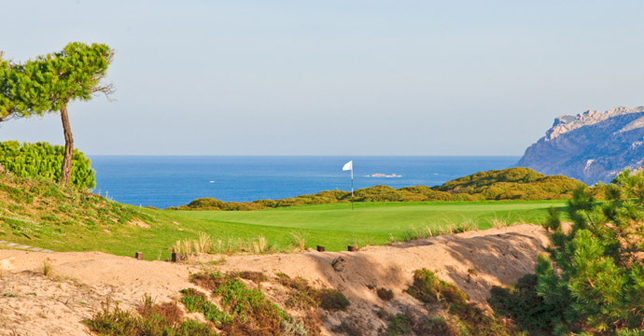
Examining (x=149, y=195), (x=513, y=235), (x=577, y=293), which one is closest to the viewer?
(x=577, y=293)

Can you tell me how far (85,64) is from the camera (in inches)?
793

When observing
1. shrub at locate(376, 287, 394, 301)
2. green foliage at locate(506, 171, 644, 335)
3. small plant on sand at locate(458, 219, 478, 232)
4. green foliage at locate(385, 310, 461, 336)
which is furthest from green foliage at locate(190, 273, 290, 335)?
small plant on sand at locate(458, 219, 478, 232)

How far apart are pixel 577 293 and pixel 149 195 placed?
10781 centimetres

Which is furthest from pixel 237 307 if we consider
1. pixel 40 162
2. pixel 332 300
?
pixel 40 162

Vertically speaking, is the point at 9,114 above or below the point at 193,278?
above

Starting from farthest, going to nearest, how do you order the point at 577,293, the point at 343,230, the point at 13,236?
the point at 343,230, the point at 13,236, the point at 577,293

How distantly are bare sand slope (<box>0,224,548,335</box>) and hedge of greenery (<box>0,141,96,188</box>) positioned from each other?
12.7 metres

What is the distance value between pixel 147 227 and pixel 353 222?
23.9 ft

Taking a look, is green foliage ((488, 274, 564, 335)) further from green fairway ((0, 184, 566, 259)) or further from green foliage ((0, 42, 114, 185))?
green foliage ((0, 42, 114, 185))

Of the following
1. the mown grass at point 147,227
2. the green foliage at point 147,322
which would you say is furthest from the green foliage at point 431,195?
the green foliage at point 147,322

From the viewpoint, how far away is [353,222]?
20.9 m

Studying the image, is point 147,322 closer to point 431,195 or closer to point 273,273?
point 273,273

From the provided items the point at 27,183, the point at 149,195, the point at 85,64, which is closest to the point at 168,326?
the point at 27,183

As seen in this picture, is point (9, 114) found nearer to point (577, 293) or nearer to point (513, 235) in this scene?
point (513, 235)
